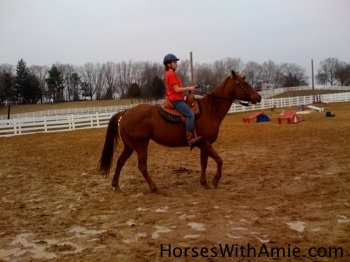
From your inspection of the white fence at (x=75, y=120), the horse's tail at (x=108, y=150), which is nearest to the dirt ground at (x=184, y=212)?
the horse's tail at (x=108, y=150)

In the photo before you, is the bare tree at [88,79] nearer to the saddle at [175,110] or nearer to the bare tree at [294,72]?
the bare tree at [294,72]

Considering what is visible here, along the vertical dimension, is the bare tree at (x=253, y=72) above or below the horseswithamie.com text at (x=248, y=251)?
above

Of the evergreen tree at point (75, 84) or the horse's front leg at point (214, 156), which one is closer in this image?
the horse's front leg at point (214, 156)

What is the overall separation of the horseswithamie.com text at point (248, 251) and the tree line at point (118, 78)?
4922 cm

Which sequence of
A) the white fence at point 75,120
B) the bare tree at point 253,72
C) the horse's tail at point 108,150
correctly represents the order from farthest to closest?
the bare tree at point 253,72 → the white fence at point 75,120 → the horse's tail at point 108,150

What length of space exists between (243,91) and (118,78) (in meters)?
93.8

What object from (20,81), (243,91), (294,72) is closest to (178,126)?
(243,91)

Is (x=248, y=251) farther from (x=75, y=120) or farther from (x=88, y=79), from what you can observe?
(x=88, y=79)

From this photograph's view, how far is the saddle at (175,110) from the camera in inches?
252

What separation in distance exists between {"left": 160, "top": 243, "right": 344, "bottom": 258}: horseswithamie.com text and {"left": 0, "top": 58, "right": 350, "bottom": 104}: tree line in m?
49.2

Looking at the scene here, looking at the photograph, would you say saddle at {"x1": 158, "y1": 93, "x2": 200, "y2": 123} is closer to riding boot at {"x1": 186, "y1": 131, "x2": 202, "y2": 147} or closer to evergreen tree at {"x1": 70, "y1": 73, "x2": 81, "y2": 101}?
riding boot at {"x1": 186, "y1": 131, "x2": 202, "y2": 147}

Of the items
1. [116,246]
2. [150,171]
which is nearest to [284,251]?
[116,246]

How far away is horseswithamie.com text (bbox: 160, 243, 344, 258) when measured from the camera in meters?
3.37

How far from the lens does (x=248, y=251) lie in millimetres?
3480
